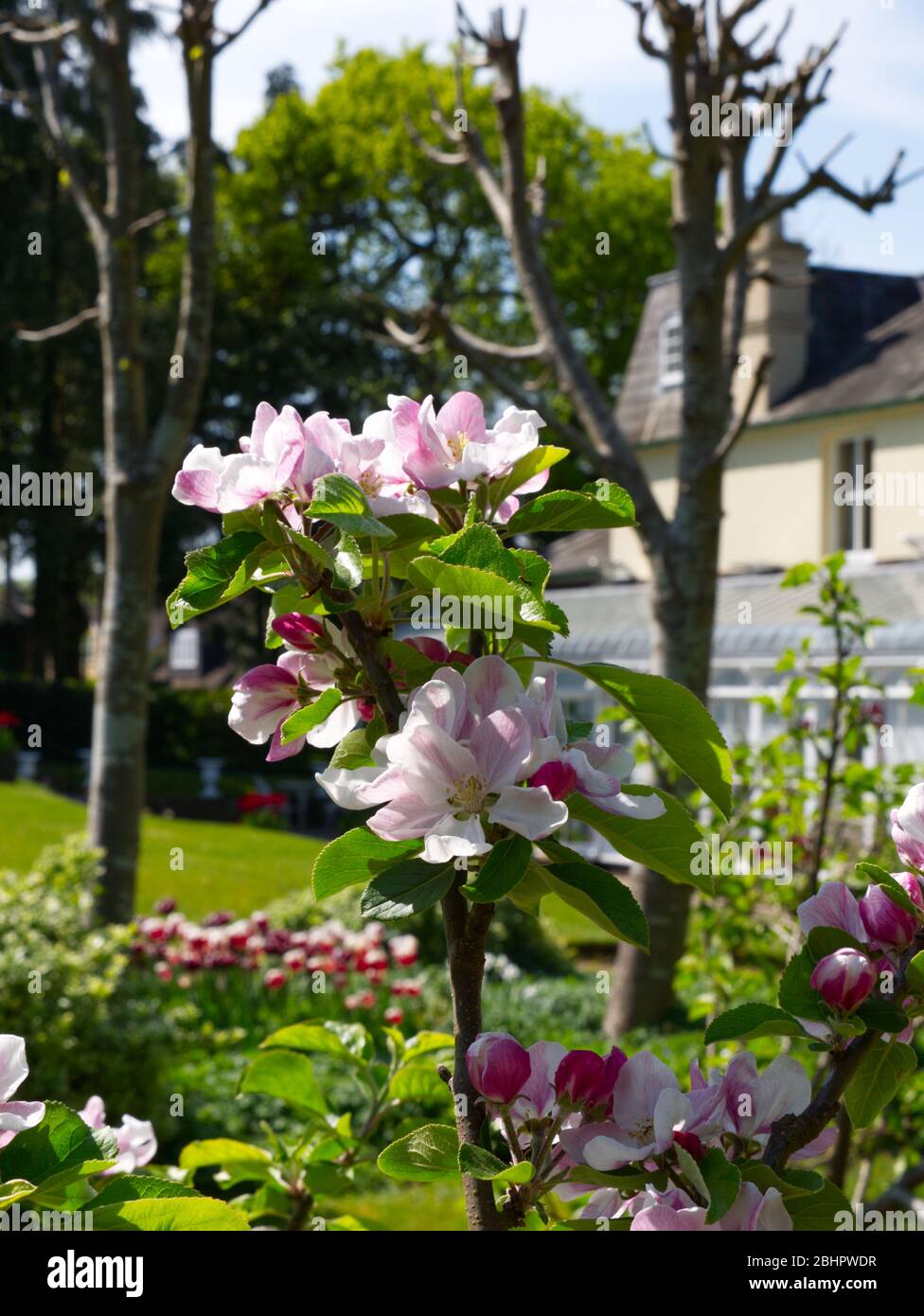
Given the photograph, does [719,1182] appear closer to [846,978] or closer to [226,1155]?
[846,978]

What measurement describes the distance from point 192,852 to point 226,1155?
12492 mm

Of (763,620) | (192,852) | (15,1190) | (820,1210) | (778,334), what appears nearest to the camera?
(15,1190)

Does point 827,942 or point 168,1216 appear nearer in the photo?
point 168,1216

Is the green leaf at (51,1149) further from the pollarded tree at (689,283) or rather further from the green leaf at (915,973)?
the pollarded tree at (689,283)

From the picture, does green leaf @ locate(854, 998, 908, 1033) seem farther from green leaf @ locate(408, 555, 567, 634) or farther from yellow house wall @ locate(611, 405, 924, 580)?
yellow house wall @ locate(611, 405, 924, 580)

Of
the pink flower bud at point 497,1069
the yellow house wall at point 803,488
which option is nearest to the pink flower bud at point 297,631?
the pink flower bud at point 497,1069

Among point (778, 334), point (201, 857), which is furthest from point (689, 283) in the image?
point (778, 334)

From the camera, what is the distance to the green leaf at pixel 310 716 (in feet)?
3.61

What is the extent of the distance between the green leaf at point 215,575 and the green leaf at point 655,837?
0.31 metres

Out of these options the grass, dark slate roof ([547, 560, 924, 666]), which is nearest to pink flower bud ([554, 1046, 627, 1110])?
the grass

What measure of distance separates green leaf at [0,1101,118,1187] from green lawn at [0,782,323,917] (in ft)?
32.9

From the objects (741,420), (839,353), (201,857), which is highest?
(839,353)

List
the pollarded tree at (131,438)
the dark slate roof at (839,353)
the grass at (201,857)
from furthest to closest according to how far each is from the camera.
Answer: the dark slate roof at (839,353) → the grass at (201,857) → the pollarded tree at (131,438)

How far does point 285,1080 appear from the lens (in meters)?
1.47
